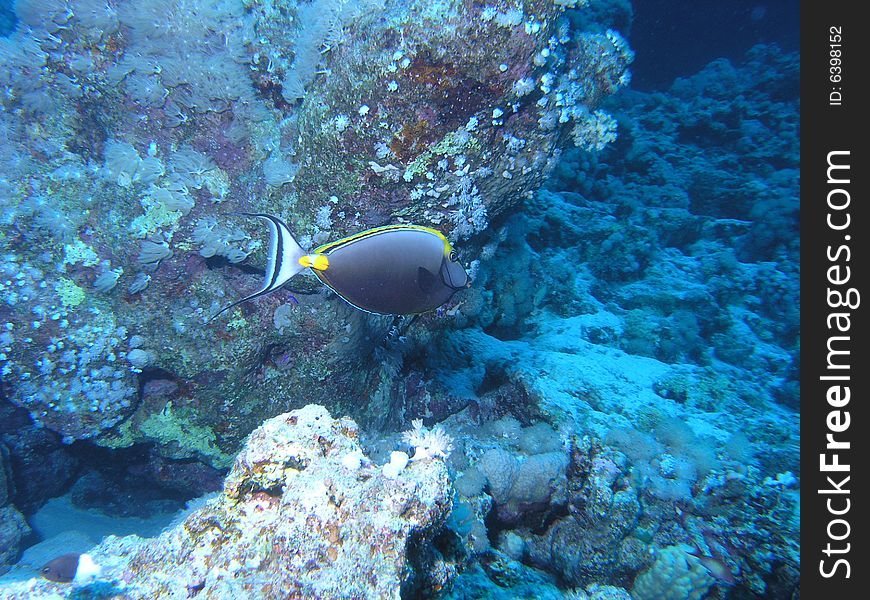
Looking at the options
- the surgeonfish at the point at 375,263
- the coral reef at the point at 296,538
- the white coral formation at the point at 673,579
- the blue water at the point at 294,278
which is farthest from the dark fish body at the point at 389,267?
→ the white coral formation at the point at 673,579

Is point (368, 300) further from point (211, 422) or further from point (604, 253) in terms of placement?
point (604, 253)

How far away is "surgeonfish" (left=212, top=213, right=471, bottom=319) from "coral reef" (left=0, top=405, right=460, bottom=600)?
74 cm

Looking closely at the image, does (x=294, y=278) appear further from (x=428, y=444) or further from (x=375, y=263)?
(x=428, y=444)

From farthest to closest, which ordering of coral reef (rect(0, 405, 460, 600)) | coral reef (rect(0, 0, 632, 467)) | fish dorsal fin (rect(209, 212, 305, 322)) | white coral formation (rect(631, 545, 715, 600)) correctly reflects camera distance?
coral reef (rect(0, 0, 632, 467)) < white coral formation (rect(631, 545, 715, 600)) < fish dorsal fin (rect(209, 212, 305, 322)) < coral reef (rect(0, 405, 460, 600))

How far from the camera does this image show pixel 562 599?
2635mm

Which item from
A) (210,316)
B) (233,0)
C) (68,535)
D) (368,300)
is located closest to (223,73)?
(233,0)

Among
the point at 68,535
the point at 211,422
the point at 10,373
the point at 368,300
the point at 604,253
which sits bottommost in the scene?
the point at 68,535

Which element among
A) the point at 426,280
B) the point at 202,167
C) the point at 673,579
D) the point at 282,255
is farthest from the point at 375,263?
the point at 673,579

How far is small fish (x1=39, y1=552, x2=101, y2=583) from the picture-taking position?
1507 millimetres

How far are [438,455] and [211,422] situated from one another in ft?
7.93

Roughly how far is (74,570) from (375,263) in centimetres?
162

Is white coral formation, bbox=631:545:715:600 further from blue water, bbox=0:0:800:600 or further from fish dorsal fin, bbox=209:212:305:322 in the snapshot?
fish dorsal fin, bbox=209:212:305:322

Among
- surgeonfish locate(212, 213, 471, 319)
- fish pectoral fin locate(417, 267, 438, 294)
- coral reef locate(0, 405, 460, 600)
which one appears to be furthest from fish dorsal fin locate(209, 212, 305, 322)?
coral reef locate(0, 405, 460, 600)

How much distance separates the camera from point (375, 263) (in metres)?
1.92
